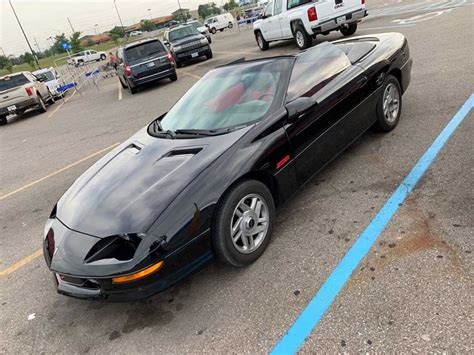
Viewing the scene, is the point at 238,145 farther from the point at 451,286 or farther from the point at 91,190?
the point at 451,286

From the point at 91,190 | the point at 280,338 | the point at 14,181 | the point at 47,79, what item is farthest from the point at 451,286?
the point at 47,79

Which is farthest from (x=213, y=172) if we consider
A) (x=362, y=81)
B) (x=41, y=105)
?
(x=41, y=105)

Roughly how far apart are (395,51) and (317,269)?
3097mm

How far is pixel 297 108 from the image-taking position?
3.33m

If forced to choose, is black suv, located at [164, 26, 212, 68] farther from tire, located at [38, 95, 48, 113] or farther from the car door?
the car door

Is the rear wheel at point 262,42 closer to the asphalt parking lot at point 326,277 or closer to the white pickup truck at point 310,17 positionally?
the white pickup truck at point 310,17

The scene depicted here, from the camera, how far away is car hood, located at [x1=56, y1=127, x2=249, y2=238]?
266cm

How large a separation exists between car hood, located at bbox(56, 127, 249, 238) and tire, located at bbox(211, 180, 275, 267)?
0.94ft

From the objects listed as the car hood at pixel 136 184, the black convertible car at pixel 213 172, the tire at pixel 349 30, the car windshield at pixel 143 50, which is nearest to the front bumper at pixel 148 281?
the black convertible car at pixel 213 172

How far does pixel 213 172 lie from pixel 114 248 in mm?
851

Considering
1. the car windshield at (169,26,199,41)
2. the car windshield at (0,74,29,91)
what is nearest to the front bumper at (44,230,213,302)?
the car windshield at (0,74,29,91)

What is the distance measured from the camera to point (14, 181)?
673 cm

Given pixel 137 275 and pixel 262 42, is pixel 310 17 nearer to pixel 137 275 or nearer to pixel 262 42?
pixel 262 42

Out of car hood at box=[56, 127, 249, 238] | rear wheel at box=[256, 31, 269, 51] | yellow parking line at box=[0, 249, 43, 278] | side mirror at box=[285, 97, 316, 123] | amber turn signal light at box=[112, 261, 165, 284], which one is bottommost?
yellow parking line at box=[0, 249, 43, 278]
